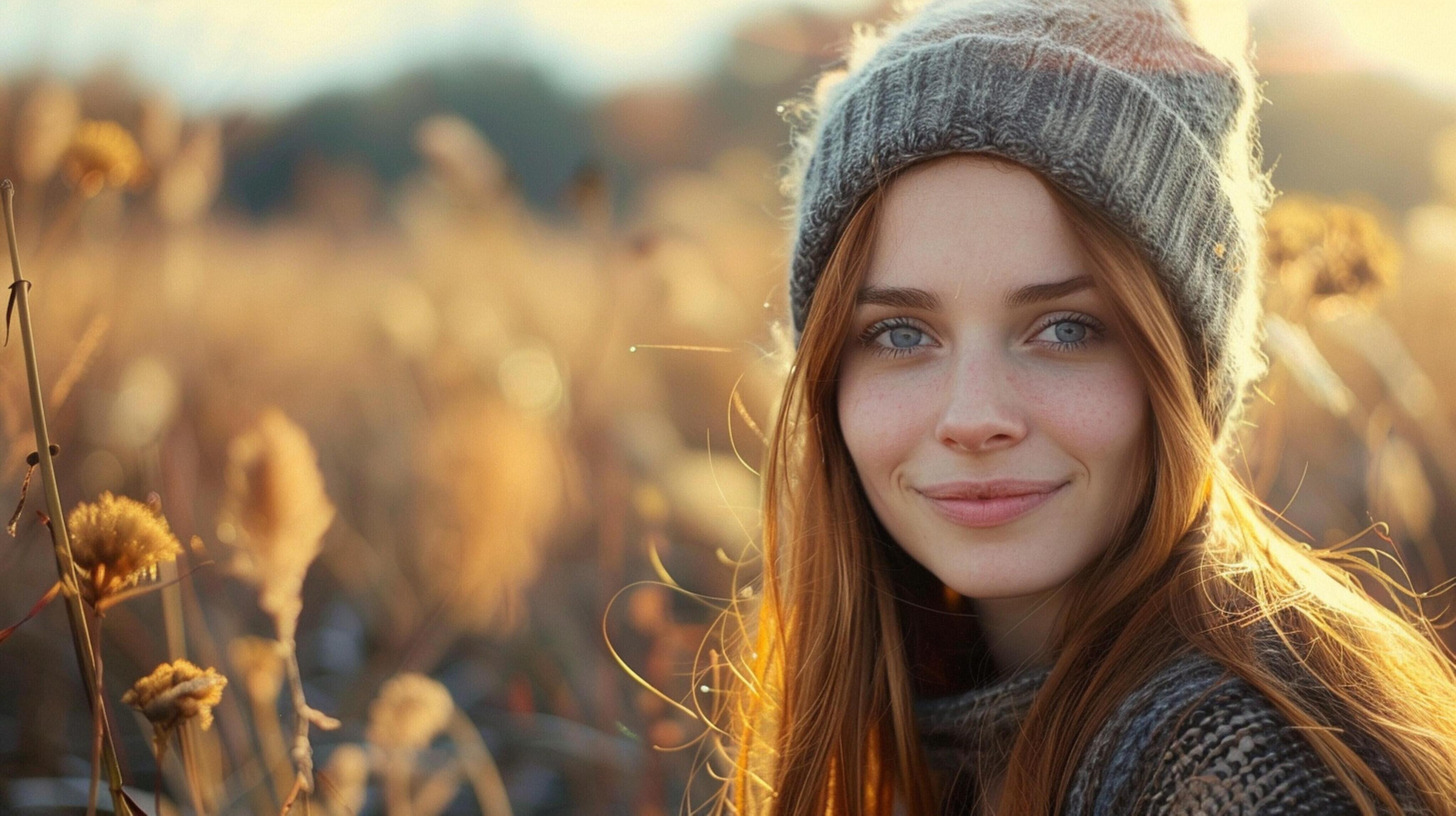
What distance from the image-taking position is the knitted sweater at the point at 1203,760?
3.78 ft

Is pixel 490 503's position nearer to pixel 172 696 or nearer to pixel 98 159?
pixel 98 159

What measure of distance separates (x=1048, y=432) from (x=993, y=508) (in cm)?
13

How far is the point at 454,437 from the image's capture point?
2328 millimetres

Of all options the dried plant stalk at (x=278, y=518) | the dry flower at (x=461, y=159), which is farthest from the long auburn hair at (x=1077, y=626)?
the dry flower at (x=461, y=159)

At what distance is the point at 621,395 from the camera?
3635 mm

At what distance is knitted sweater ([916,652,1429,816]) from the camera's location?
115 cm

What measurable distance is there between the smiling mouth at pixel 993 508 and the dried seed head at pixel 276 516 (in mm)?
847

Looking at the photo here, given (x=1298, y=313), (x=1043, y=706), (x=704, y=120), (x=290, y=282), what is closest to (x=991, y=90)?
(x=1043, y=706)

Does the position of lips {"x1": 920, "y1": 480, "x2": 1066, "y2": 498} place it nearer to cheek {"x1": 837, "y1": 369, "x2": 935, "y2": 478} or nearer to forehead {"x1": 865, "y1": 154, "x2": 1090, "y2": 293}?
cheek {"x1": 837, "y1": 369, "x2": 935, "y2": 478}

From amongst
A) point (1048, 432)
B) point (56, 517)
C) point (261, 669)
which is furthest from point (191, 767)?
point (1048, 432)

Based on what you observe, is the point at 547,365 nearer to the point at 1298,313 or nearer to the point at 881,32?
the point at 881,32

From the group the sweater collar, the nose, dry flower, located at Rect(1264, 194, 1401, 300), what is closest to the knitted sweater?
the sweater collar

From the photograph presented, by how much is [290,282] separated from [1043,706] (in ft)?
16.2

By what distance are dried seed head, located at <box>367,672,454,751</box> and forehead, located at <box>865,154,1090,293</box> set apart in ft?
3.13
